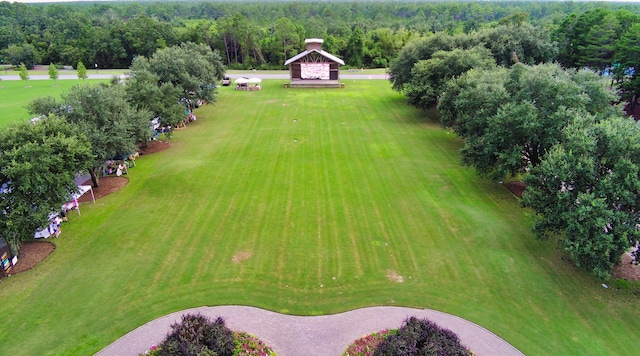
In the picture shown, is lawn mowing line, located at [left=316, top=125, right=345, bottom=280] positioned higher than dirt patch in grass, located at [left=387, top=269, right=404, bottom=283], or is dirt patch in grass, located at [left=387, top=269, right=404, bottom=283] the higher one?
lawn mowing line, located at [left=316, top=125, right=345, bottom=280]

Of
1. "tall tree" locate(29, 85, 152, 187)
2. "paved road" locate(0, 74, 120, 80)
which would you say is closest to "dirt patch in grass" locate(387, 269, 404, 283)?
"tall tree" locate(29, 85, 152, 187)

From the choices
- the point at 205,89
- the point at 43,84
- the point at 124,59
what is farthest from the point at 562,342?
the point at 124,59

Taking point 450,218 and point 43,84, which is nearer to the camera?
point 450,218

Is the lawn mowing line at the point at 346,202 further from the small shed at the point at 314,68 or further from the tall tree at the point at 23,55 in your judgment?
the tall tree at the point at 23,55

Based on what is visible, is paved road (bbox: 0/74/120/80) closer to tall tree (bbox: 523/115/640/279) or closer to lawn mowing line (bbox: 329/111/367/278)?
lawn mowing line (bbox: 329/111/367/278)

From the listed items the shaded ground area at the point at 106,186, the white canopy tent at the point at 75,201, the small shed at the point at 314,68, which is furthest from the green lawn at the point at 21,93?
the small shed at the point at 314,68

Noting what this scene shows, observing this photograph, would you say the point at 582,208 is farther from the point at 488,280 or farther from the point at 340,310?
the point at 340,310
